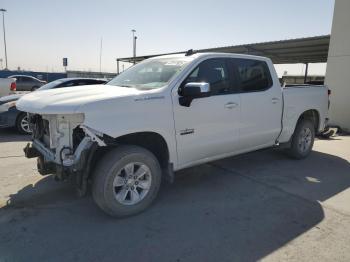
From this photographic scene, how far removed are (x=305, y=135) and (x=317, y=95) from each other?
84 cm

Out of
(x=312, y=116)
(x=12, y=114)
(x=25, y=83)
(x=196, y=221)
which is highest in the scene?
(x=25, y=83)

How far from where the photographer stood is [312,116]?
6680 mm

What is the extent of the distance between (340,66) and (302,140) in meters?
6.26

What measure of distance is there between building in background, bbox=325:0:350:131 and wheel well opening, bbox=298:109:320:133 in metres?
5.31

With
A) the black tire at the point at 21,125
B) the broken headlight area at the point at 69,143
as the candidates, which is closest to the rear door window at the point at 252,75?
the broken headlight area at the point at 69,143

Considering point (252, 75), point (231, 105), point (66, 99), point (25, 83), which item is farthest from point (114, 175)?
point (25, 83)

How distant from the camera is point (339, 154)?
7.07 metres

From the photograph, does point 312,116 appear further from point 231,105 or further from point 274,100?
point 231,105

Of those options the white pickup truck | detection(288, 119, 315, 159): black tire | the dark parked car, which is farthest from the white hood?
the dark parked car

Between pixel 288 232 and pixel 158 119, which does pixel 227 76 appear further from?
pixel 288 232

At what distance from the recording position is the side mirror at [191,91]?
381 cm

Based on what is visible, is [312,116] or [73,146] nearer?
[73,146]

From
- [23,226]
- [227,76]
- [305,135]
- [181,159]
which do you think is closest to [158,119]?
[181,159]

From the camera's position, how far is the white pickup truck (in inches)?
139
